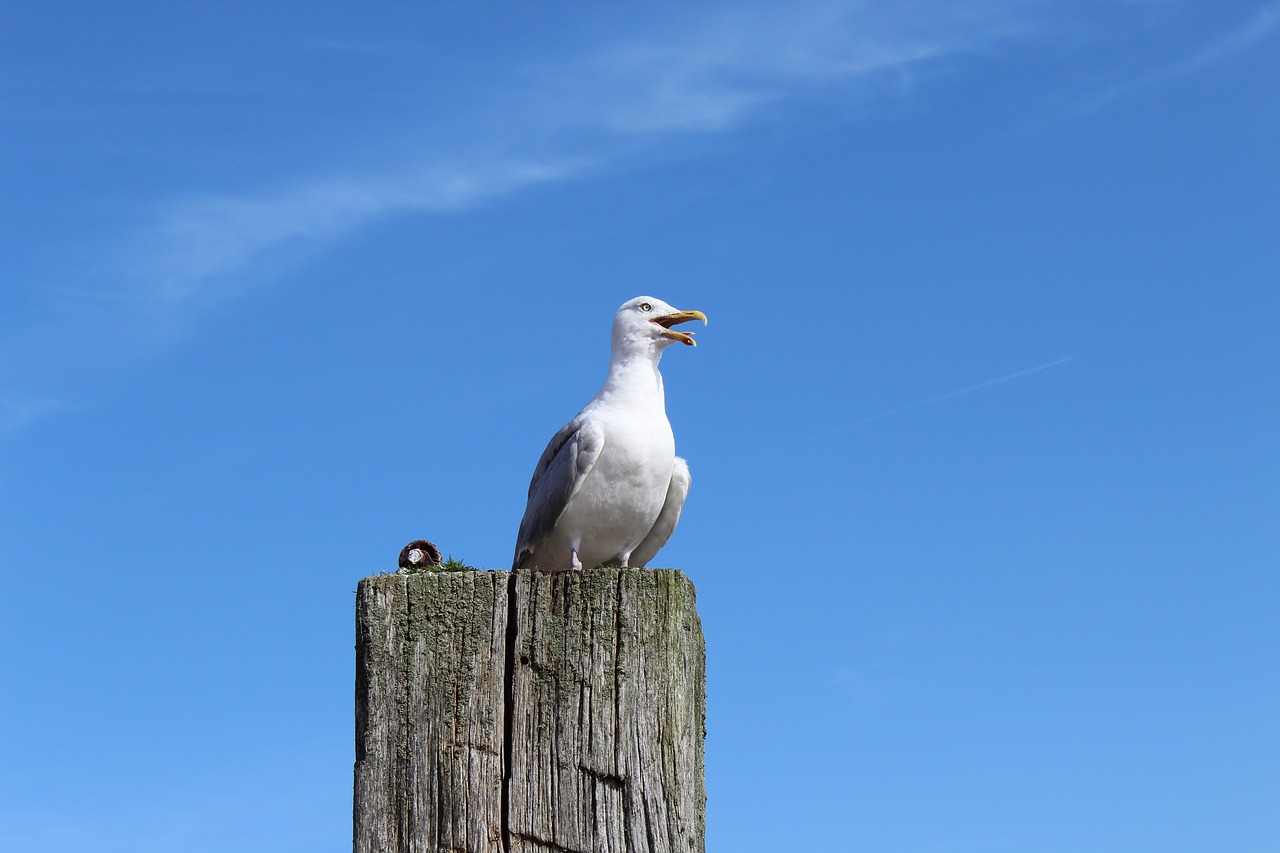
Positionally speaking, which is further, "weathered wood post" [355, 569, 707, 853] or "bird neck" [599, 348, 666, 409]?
"bird neck" [599, 348, 666, 409]

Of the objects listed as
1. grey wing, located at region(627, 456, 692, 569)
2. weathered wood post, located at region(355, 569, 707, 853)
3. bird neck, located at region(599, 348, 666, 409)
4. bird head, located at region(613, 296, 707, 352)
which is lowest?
weathered wood post, located at region(355, 569, 707, 853)

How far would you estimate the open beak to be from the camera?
9.38m

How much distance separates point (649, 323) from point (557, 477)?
144 cm

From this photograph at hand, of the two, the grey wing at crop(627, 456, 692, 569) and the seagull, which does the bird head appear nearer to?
the seagull

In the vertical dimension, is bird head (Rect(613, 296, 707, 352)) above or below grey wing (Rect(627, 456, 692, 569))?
above

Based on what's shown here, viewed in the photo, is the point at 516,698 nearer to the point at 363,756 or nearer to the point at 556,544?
the point at 363,756

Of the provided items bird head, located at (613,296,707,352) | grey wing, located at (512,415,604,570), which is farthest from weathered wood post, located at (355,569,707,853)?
bird head, located at (613,296,707,352)

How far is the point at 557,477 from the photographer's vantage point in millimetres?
8961

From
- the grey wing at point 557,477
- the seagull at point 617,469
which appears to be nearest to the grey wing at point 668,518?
the seagull at point 617,469

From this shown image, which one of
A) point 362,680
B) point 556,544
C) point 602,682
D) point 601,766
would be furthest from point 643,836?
point 556,544

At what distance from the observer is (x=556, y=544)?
920 centimetres

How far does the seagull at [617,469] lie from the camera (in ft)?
29.1

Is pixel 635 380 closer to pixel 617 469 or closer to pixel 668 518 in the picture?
pixel 617 469

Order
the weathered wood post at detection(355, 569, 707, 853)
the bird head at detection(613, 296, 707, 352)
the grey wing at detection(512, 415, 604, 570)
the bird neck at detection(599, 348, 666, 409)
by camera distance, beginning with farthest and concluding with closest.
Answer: the bird head at detection(613, 296, 707, 352), the bird neck at detection(599, 348, 666, 409), the grey wing at detection(512, 415, 604, 570), the weathered wood post at detection(355, 569, 707, 853)
